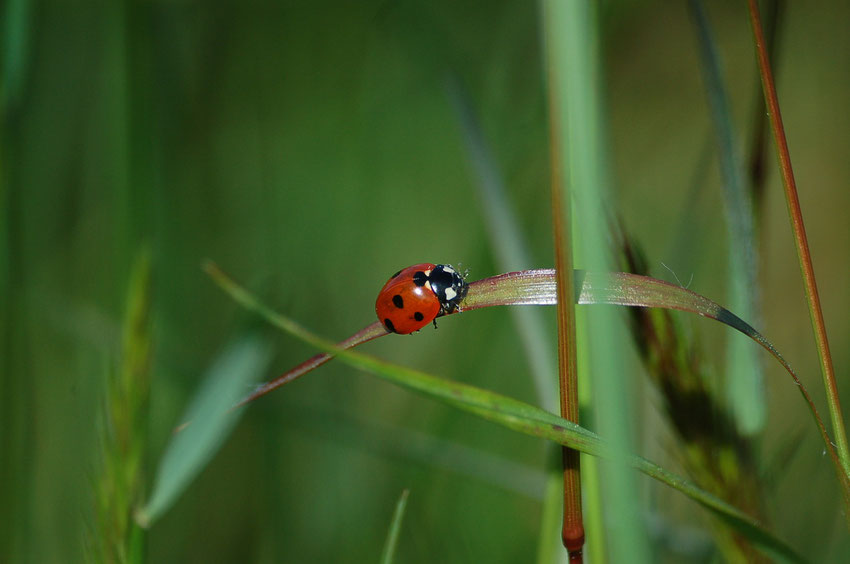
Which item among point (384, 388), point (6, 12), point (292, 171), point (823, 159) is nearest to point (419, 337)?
point (384, 388)

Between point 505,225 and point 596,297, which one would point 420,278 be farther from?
point 596,297

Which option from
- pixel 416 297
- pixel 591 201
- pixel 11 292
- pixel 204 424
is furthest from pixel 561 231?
pixel 11 292

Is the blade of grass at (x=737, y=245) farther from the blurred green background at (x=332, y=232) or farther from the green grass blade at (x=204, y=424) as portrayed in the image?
the green grass blade at (x=204, y=424)

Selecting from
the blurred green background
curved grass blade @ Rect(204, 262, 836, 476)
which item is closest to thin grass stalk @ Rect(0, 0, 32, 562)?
the blurred green background

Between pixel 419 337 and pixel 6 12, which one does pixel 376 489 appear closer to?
pixel 419 337

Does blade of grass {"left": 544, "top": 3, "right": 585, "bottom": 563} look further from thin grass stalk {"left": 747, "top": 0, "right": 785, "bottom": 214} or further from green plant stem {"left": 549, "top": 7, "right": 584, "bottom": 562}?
thin grass stalk {"left": 747, "top": 0, "right": 785, "bottom": 214}

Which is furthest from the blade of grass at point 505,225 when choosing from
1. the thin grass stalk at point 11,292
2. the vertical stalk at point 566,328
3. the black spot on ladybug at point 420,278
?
the thin grass stalk at point 11,292

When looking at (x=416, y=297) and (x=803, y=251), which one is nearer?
(x=803, y=251)
